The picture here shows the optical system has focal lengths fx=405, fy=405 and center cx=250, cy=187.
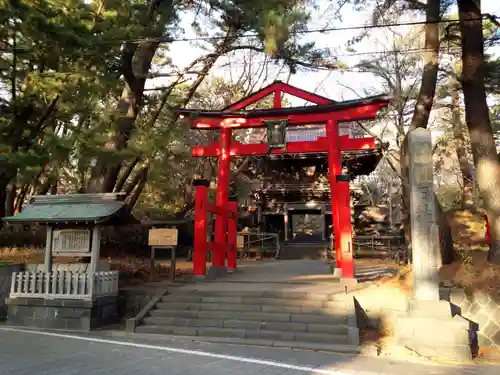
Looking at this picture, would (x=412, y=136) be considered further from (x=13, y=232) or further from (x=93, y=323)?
(x=13, y=232)

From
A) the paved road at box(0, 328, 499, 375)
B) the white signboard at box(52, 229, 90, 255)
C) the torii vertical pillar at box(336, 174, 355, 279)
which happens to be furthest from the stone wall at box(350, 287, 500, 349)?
the white signboard at box(52, 229, 90, 255)

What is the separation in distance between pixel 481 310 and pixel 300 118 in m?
6.97

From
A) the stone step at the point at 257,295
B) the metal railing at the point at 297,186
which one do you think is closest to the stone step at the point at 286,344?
the stone step at the point at 257,295

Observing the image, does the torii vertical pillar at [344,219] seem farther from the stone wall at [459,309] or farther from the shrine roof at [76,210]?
the shrine roof at [76,210]

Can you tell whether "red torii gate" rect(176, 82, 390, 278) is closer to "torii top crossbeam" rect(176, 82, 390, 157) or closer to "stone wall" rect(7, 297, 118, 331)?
"torii top crossbeam" rect(176, 82, 390, 157)

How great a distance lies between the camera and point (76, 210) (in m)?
9.59

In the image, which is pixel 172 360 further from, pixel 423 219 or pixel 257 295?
pixel 423 219

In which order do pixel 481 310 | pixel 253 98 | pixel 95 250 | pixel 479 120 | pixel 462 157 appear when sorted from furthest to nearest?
pixel 462 157
pixel 253 98
pixel 479 120
pixel 95 250
pixel 481 310

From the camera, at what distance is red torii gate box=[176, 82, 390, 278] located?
11.1 m

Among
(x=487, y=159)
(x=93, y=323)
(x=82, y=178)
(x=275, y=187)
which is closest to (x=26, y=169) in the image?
(x=93, y=323)

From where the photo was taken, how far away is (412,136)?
8094mm

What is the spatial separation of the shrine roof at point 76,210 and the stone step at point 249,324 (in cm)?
249

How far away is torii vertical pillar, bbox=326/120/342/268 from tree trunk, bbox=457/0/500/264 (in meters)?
3.46

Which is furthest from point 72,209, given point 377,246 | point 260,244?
point 377,246
